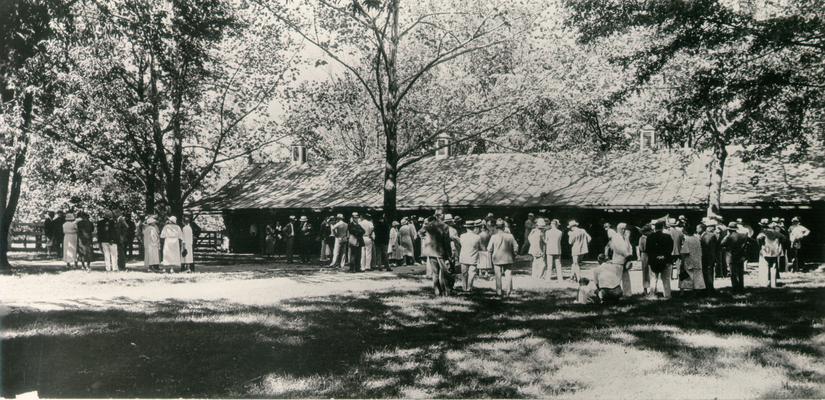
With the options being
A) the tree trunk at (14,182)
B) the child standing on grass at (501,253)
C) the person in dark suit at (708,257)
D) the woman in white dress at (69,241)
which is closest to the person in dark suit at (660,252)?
the person in dark suit at (708,257)

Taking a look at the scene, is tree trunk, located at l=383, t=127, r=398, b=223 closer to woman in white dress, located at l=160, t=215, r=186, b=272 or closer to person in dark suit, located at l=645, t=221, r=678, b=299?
woman in white dress, located at l=160, t=215, r=186, b=272

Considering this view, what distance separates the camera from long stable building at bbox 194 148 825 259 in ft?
74.8

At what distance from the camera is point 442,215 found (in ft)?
52.9

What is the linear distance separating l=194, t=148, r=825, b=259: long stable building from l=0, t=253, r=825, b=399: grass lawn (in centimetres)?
1010

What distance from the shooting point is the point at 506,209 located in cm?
2594

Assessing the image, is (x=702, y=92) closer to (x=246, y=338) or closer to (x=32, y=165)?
(x=246, y=338)

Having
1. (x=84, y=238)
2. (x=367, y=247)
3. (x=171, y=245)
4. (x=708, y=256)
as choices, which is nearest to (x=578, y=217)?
(x=367, y=247)

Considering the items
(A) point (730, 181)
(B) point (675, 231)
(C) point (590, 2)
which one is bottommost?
(B) point (675, 231)

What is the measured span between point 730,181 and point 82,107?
Answer: 22199 mm

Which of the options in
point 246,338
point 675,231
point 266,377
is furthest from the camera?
point 675,231

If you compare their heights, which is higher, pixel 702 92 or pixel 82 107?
pixel 82 107

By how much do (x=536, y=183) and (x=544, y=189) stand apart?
80 cm

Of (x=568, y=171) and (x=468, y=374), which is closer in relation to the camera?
(x=468, y=374)

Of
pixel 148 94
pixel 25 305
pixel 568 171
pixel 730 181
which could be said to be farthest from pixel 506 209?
pixel 25 305
